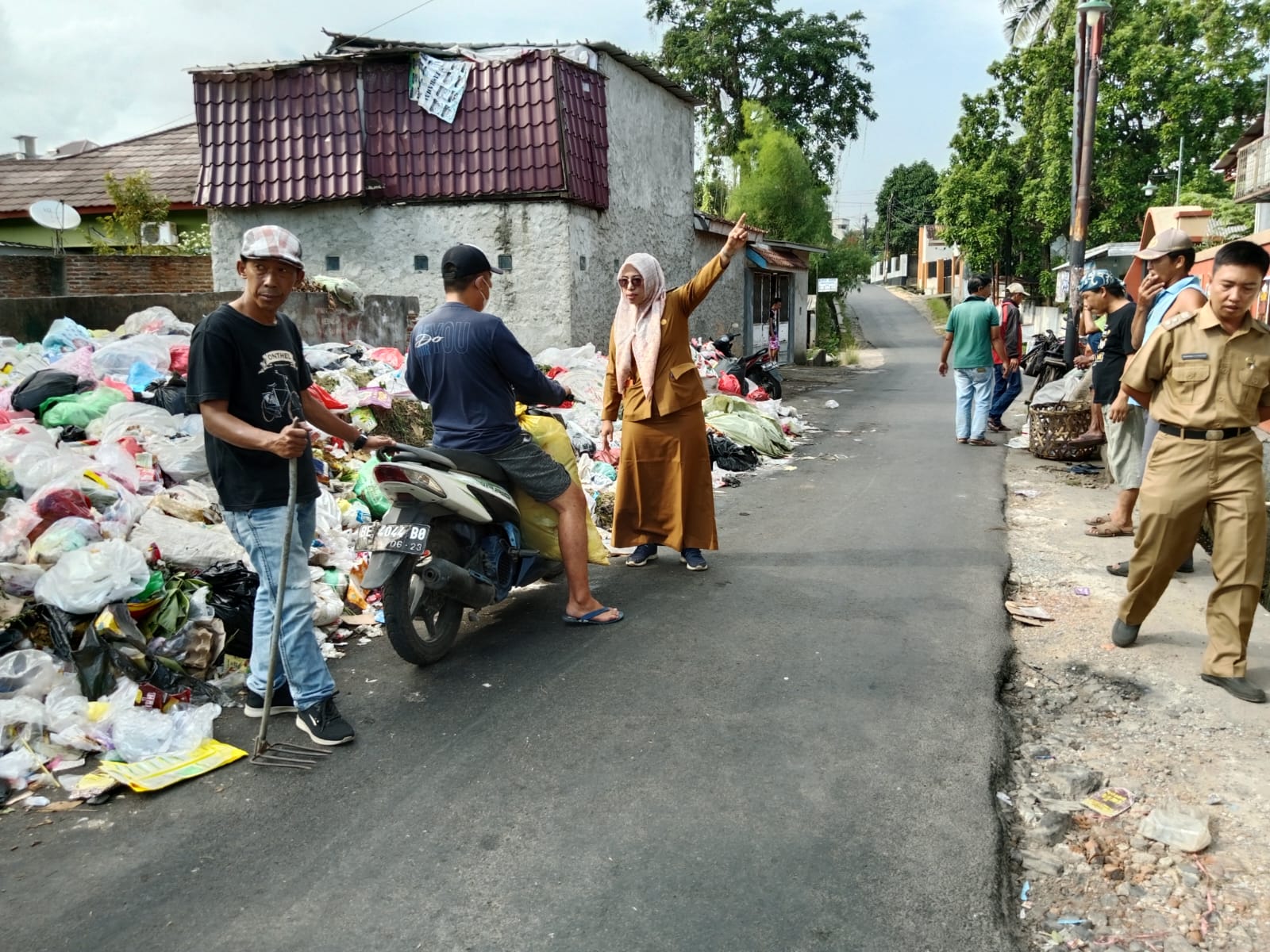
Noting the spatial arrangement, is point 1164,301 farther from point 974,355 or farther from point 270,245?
point 974,355

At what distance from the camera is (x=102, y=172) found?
2317 cm

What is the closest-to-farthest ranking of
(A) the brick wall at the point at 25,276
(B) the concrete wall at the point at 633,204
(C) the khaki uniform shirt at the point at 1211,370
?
(C) the khaki uniform shirt at the point at 1211,370
(A) the brick wall at the point at 25,276
(B) the concrete wall at the point at 633,204

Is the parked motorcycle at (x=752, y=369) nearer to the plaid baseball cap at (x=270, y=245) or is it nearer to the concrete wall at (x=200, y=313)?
the concrete wall at (x=200, y=313)

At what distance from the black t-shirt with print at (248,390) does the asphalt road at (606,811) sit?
100 centimetres

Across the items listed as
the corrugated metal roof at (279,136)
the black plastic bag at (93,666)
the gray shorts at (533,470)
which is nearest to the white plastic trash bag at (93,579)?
the black plastic bag at (93,666)

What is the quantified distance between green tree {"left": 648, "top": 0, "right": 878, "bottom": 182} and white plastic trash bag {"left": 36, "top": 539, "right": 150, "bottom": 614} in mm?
33291

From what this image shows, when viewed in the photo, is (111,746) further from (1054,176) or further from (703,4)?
(703,4)

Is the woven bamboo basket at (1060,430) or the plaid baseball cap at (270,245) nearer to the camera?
the plaid baseball cap at (270,245)

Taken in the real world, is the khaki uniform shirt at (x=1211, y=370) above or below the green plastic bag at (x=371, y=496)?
above

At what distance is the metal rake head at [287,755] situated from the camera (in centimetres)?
347

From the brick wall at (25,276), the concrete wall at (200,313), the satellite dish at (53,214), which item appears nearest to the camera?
the concrete wall at (200,313)

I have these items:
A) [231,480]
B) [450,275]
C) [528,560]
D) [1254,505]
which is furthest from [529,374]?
[1254,505]

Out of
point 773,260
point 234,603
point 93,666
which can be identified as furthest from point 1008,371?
point 773,260

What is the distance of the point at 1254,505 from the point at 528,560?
332 cm
